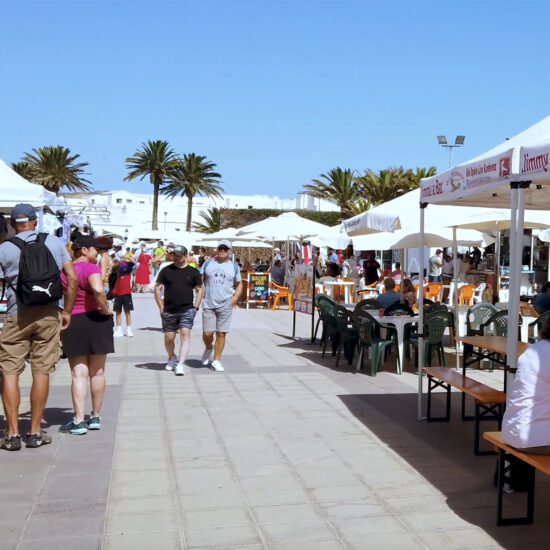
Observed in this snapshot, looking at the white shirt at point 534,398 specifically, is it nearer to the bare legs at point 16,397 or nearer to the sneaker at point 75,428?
the bare legs at point 16,397

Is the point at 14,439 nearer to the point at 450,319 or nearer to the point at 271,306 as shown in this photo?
the point at 450,319

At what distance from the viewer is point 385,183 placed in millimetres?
44969

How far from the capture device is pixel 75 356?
5.82 meters

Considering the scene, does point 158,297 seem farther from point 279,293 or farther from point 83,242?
point 279,293

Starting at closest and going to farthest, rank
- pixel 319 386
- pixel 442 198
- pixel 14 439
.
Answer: pixel 14 439, pixel 442 198, pixel 319 386

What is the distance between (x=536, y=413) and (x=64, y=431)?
390 centimetres

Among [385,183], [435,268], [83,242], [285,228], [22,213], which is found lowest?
[435,268]

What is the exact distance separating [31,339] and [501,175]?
3.70 meters

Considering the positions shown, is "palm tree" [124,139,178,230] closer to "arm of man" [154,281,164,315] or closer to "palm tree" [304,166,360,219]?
"palm tree" [304,166,360,219]

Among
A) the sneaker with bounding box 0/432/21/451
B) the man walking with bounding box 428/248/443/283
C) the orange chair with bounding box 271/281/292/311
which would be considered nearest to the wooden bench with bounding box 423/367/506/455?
the sneaker with bounding box 0/432/21/451

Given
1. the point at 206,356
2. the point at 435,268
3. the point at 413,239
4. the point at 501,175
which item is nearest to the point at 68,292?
the point at 501,175

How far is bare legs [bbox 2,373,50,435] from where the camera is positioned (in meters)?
5.32

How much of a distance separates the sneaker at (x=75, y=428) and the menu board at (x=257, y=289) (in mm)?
13785

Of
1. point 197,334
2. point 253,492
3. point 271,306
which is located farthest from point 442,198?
point 271,306
